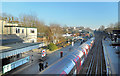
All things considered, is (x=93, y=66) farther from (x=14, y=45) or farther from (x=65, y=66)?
(x=14, y=45)

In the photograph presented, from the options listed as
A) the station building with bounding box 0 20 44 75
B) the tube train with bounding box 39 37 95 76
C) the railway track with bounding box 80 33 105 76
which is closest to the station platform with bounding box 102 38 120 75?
the railway track with bounding box 80 33 105 76

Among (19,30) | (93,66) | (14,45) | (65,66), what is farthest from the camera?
(19,30)

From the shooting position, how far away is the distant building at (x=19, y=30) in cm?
1930

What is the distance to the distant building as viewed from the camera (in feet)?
63.3

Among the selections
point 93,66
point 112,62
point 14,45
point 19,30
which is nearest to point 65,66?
point 93,66

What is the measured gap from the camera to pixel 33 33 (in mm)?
26578

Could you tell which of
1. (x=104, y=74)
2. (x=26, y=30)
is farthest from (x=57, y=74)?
(x=26, y=30)

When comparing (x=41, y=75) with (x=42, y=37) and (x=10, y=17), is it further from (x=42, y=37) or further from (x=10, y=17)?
(x=10, y=17)

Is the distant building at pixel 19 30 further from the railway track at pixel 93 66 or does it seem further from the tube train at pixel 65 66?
the railway track at pixel 93 66

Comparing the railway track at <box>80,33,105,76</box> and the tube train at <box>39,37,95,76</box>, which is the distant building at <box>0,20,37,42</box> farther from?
the railway track at <box>80,33,105,76</box>

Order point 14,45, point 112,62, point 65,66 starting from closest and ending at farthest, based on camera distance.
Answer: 1. point 65,66
2. point 14,45
3. point 112,62

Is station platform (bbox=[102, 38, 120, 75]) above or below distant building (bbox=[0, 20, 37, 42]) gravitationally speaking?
below

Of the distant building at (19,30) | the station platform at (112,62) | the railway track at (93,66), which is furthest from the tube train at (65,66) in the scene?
the distant building at (19,30)

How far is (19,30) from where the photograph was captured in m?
22.9
